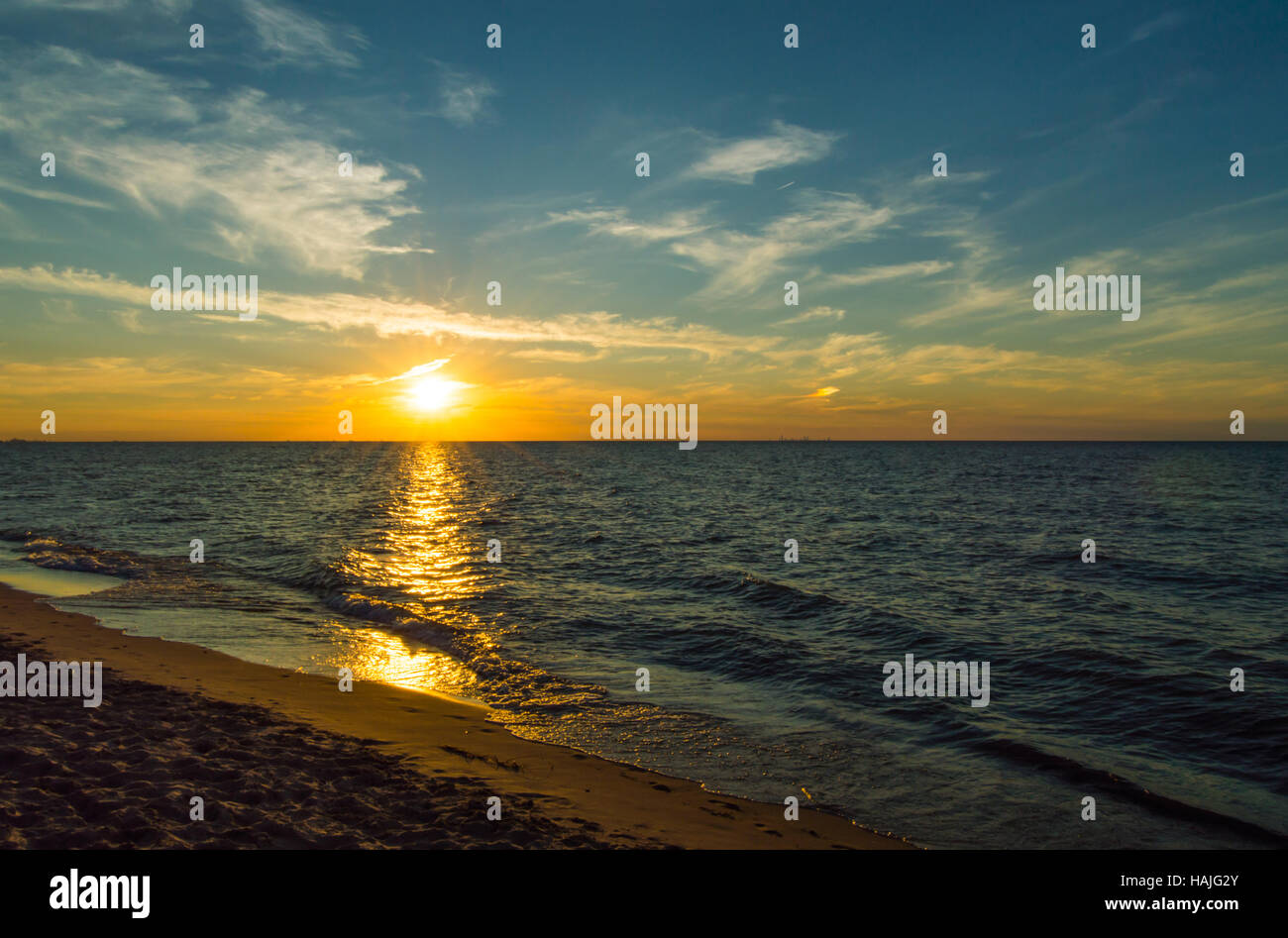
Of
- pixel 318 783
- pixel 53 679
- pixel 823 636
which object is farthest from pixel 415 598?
pixel 318 783

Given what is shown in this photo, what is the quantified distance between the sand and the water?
1.04 meters

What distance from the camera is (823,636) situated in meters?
18.3

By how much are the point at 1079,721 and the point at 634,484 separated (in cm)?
6815

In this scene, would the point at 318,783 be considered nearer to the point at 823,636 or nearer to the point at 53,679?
the point at 53,679

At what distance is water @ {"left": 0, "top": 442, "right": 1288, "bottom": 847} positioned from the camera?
408 inches

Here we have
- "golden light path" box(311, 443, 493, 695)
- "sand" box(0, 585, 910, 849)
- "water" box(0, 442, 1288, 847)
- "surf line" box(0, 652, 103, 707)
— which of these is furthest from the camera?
"golden light path" box(311, 443, 493, 695)

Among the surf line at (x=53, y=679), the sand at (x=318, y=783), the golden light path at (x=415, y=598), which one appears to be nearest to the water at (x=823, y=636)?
the golden light path at (x=415, y=598)

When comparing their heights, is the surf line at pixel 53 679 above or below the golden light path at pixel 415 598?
above

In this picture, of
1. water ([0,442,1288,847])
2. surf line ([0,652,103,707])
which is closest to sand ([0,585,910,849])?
surf line ([0,652,103,707])

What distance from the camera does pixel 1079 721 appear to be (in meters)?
12.8

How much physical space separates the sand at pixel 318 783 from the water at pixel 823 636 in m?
1.04

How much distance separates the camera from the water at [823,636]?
34.0 feet

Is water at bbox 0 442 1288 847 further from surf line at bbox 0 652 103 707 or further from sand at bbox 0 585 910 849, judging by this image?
surf line at bbox 0 652 103 707

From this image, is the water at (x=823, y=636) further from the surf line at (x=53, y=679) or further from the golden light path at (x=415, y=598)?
the surf line at (x=53, y=679)
